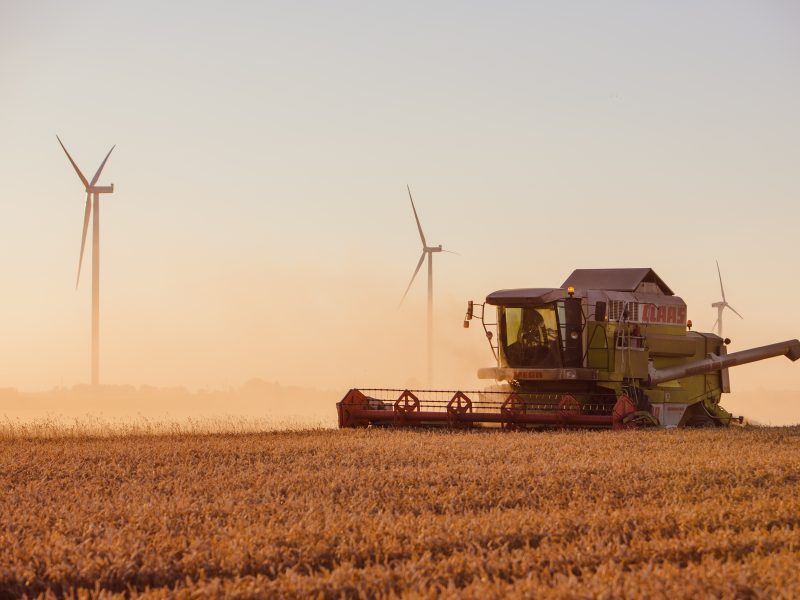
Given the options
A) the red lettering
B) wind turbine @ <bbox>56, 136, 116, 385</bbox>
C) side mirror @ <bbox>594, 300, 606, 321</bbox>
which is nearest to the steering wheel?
side mirror @ <bbox>594, 300, 606, 321</bbox>

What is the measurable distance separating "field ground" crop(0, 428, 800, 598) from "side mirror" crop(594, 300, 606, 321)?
799 cm

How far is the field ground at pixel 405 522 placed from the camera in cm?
829

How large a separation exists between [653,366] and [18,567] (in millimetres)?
22357

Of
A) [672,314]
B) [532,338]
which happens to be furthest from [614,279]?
[532,338]

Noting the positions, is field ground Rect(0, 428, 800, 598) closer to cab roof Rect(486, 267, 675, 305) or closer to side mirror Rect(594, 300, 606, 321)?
side mirror Rect(594, 300, 606, 321)

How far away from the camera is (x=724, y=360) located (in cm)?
3069

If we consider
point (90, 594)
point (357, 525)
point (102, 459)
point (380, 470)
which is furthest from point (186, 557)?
point (102, 459)

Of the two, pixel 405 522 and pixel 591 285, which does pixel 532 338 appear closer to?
pixel 591 285

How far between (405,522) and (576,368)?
16865 millimetres

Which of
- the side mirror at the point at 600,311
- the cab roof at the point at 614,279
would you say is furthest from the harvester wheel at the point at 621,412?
the cab roof at the point at 614,279

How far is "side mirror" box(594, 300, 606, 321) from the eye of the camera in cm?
2647

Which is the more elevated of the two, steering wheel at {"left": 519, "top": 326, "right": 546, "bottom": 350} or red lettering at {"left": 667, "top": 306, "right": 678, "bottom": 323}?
red lettering at {"left": 667, "top": 306, "right": 678, "bottom": 323}

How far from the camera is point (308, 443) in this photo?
813 inches

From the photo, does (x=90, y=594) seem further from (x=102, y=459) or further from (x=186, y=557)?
(x=102, y=459)
